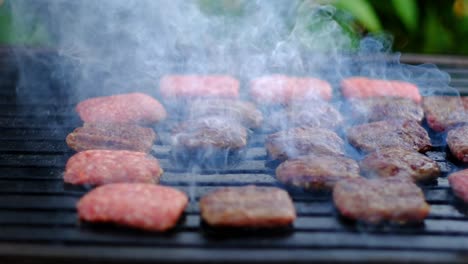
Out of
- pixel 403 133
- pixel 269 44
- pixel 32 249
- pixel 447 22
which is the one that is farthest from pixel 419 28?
pixel 32 249

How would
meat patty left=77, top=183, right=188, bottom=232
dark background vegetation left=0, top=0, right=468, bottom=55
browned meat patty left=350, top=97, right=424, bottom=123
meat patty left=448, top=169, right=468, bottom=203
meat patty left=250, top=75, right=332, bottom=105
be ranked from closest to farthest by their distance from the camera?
1. meat patty left=77, top=183, right=188, bottom=232
2. meat patty left=448, top=169, right=468, bottom=203
3. browned meat patty left=350, top=97, right=424, bottom=123
4. meat patty left=250, top=75, right=332, bottom=105
5. dark background vegetation left=0, top=0, right=468, bottom=55

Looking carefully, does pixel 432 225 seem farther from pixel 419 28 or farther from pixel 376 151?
pixel 419 28

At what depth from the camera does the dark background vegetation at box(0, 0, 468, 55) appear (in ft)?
19.4

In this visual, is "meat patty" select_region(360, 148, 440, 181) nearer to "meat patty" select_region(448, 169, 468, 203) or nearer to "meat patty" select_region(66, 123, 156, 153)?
"meat patty" select_region(448, 169, 468, 203)

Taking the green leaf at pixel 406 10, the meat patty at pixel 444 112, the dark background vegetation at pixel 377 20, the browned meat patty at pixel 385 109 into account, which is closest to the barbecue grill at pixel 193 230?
the meat patty at pixel 444 112

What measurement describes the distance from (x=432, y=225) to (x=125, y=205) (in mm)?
1678

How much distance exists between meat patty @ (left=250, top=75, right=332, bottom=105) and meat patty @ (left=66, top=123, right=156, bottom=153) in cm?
104

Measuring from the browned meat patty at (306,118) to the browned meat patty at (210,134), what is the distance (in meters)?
0.30

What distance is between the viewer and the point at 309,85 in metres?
A: 4.39

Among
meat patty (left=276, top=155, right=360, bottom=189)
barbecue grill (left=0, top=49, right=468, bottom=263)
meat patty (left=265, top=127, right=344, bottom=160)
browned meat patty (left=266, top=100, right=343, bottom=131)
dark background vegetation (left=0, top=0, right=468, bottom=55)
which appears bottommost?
barbecue grill (left=0, top=49, right=468, bottom=263)

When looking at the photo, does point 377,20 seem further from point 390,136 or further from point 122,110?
point 122,110

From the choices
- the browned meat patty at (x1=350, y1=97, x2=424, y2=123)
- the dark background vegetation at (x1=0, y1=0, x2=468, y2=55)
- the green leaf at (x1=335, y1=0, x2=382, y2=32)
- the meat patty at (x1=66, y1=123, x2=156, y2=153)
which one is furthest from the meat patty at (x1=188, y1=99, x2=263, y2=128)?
the green leaf at (x1=335, y1=0, x2=382, y2=32)

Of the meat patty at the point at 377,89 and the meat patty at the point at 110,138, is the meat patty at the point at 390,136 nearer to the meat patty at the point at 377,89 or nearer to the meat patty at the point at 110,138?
the meat patty at the point at 377,89

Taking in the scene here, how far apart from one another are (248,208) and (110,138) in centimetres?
127
